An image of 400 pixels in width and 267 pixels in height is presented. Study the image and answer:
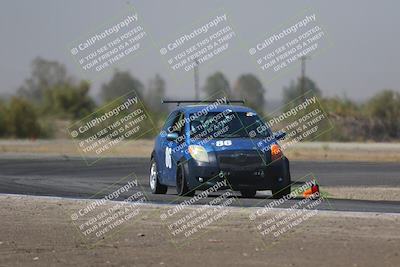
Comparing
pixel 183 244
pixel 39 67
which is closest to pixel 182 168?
pixel 183 244

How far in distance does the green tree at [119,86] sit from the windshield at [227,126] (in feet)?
234

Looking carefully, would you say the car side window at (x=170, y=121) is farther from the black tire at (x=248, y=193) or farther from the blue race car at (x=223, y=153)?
the black tire at (x=248, y=193)

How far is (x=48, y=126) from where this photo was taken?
Answer: 84.4 metres

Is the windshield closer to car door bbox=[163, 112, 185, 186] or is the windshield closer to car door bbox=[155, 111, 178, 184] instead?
car door bbox=[163, 112, 185, 186]

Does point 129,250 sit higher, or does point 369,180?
point 129,250

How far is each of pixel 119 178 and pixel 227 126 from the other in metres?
7.92

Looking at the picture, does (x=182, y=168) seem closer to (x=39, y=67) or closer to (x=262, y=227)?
(x=262, y=227)

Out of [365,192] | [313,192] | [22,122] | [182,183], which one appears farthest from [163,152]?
[22,122]

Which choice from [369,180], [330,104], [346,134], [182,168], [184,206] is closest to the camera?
[184,206]

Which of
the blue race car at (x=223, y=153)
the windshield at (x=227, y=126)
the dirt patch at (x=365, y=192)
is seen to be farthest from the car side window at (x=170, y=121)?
the dirt patch at (x=365, y=192)

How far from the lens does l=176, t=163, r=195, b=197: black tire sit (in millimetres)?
16906

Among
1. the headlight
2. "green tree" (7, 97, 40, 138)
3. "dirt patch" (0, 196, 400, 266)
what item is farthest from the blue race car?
"green tree" (7, 97, 40, 138)

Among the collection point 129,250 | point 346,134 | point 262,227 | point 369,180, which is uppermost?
point 129,250

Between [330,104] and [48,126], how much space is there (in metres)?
25.5
